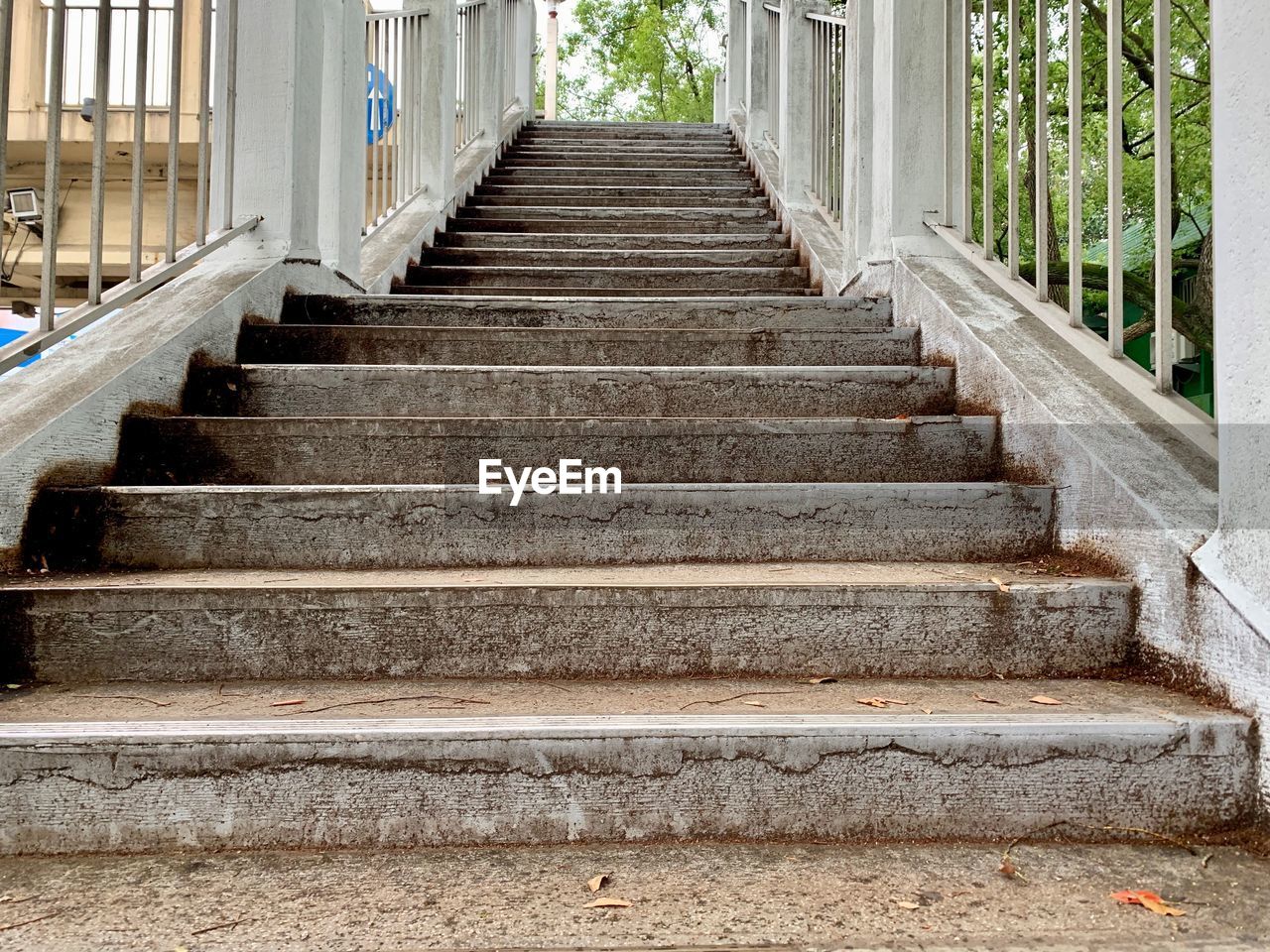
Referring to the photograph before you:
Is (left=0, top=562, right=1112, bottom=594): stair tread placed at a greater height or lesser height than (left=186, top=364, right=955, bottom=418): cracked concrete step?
lesser

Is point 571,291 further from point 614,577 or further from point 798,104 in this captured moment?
point 614,577

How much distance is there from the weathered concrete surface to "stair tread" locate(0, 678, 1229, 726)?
37 millimetres

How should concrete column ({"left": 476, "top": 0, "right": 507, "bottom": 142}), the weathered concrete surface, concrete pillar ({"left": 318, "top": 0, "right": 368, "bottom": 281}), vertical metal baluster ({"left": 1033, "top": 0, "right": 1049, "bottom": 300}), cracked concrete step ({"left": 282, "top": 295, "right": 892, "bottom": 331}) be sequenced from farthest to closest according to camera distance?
concrete column ({"left": 476, "top": 0, "right": 507, "bottom": 142}) → concrete pillar ({"left": 318, "top": 0, "right": 368, "bottom": 281}) → cracked concrete step ({"left": 282, "top": 295, "right": 892, "bottom": 331}) → vertical metal baluster ({"left": 1033, "top": 0, "right": 1049, "bottom": 300}) → the weathered concrete surface

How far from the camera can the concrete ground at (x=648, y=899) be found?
43.8 inches

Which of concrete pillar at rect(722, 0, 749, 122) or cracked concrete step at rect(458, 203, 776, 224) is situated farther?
→ concrete pillar at rect(722, 0, 749, 122)

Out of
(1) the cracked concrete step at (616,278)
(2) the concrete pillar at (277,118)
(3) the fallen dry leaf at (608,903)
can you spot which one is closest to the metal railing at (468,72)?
(1) the cracked concrete step at (616,278)

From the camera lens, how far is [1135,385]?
6.71 feet

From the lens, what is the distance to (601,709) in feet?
4.82

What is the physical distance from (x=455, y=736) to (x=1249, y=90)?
A: 5.64ft

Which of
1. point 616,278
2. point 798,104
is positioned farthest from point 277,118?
point 798,104

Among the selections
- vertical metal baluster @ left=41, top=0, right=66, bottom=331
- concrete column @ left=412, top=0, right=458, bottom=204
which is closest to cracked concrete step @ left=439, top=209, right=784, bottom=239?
concrete column @ left=412, top=0, right=458, bottom=204

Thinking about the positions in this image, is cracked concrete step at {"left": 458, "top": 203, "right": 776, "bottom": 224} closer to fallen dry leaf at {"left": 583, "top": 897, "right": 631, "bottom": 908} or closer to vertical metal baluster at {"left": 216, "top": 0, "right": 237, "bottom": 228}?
vertical metal baluster at {"left": 216, "top": 0, "right": 237, "bottom": 228}

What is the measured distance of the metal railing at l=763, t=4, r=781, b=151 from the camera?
6484 millimetres

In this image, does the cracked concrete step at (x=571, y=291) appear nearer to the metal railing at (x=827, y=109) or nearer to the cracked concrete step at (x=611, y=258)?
the cracked concrete step at (x=611, y=258)
